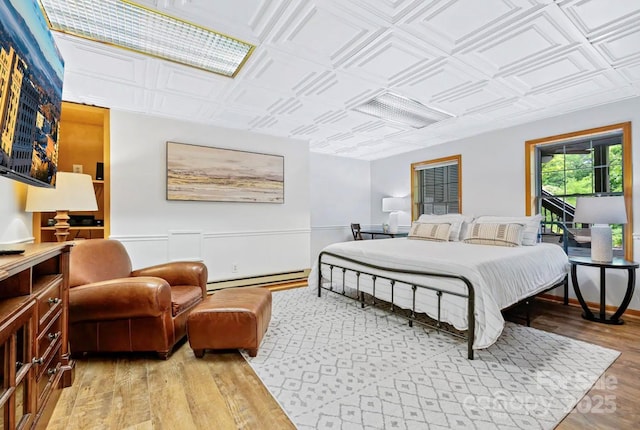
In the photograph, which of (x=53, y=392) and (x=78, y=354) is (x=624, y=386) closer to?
(x=53, y=392)

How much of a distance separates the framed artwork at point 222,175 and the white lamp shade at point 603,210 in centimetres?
396

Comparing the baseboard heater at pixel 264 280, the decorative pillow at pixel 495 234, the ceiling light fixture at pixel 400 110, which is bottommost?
the baseboard heater at pixel 264 280

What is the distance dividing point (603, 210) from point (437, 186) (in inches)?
103

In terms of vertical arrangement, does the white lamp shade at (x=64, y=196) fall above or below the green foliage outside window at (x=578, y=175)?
below

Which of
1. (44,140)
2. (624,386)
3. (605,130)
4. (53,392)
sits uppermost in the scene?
(605,130)

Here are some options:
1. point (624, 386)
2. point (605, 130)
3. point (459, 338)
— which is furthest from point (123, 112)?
point (605, 130)

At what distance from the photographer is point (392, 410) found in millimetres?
1699

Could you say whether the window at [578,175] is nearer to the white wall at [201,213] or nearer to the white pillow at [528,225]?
the white pillow at [528,225]

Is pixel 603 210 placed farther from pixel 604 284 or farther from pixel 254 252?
pixel 254 252

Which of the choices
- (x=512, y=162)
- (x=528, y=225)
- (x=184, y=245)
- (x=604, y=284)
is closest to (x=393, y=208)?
(x=512, y=162)

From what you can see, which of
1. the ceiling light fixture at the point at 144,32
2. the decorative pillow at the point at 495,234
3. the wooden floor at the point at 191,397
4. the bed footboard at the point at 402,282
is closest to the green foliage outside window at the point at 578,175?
the decorative pillow at the point at 495,234

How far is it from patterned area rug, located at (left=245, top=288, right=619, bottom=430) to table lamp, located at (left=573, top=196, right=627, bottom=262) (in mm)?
1174

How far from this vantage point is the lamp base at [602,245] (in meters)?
3.13

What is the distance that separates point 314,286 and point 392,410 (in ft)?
8.34
